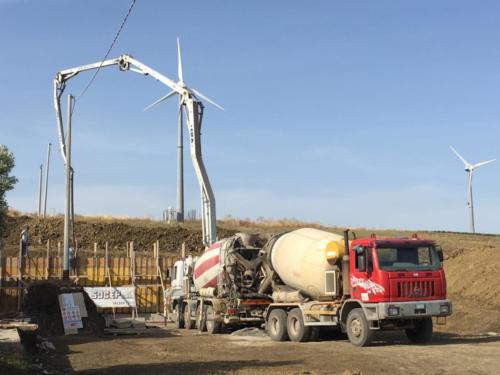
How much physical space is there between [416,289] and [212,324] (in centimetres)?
952

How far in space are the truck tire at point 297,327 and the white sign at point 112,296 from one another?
39.8 ft

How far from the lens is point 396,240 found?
18656 millimetres

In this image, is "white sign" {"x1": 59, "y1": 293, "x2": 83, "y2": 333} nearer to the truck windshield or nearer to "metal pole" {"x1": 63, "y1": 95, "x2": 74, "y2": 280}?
"metal pole" {"x1": 63, "y1": 95, "x2": 74, "y2": 280}

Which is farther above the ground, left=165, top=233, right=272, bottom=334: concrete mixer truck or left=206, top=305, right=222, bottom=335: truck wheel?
left=165, top=233, right=272, bottom=334: concrete mixer truck

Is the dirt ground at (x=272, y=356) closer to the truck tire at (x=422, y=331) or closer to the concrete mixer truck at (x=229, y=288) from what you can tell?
the truck tire at (x=422, y=331)

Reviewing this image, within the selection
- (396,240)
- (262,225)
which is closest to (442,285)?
(396,240)

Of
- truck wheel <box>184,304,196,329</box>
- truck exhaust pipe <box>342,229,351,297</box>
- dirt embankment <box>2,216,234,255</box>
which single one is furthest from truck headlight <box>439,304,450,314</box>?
dirt embankment <box>2,216,234,255</box>

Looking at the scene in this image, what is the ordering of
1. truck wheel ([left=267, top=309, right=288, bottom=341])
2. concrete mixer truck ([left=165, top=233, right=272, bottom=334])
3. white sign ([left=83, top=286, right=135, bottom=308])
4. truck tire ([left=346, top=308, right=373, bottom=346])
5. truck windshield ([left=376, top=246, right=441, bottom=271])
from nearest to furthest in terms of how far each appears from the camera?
1. truck tire ([left=346, top=308, right=373, bottom=346])
2. truck windshield ([left=376, top=246, right=441, bottom=271])
3. truck wheel ([left=267, top=309, right=288, bottom=341])
4. concrete mixer truck ([left=165, top=233, right=272, bottom=334])
5. white sign ([left=83, top=286, right=135, bottom=308])

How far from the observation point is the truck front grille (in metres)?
18.0

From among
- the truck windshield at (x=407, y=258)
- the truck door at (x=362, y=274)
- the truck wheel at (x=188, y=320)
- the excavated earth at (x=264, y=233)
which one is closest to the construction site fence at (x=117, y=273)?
the excavated earth at (x=264, y=233)

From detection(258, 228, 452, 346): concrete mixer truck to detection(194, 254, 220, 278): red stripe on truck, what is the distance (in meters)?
4.56

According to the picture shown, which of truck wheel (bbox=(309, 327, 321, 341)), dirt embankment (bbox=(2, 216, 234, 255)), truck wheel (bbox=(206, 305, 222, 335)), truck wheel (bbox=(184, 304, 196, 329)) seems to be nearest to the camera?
truck wheel (bbox=(309, 327, 321, 341))

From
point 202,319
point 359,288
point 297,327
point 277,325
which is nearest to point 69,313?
point 202,319

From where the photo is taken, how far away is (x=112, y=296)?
102 ft
